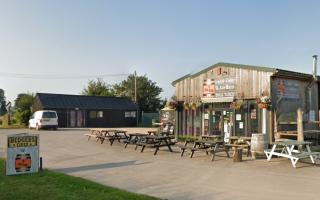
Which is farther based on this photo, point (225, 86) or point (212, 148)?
point (225, 86)

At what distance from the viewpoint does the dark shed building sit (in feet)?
138

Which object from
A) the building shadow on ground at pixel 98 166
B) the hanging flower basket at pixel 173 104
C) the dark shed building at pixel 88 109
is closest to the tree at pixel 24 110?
the dark shed building at pixel 88 109

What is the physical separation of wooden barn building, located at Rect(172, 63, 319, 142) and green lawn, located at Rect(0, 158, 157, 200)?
9.49m

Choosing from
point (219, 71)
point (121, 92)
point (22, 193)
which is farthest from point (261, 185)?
point (121, 92)

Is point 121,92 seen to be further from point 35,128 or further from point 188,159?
point 188,159

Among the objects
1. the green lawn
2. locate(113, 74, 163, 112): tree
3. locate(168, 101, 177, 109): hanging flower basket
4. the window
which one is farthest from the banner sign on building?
locate(113, 74, 163, 112): tree

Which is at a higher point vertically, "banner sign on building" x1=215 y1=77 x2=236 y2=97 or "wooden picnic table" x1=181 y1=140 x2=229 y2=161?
"banner sign on building" x1=215 y1=77 x2=236 y2=97

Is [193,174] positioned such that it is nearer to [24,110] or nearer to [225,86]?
[225,86]

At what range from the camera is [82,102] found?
4447cm

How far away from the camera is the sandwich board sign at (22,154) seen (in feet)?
31.4

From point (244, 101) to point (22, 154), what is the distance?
10.7m

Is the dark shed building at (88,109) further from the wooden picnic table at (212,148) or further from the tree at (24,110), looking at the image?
the wooden picnic table at (212,148)

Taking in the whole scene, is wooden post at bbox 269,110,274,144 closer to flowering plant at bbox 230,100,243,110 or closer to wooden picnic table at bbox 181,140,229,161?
flowering plant at bbox 230,100,243,110

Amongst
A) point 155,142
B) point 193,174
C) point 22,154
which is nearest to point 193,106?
point 155,142
